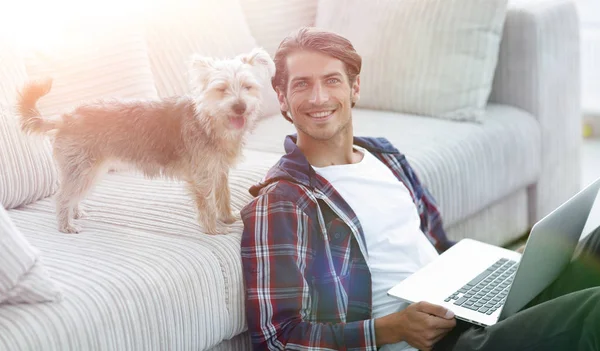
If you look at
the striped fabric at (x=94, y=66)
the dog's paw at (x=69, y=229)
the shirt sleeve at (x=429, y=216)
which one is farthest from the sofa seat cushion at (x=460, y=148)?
the dog's paw at (x=69, y=229)

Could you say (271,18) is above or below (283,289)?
above

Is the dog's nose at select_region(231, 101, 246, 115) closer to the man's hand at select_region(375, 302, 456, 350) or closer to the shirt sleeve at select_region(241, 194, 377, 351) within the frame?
the shirt sleeve at select_region(241, 194, 377, 351)

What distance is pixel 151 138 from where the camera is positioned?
1.68 meters

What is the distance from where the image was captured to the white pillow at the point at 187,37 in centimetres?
238

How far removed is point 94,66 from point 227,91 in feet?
2.06

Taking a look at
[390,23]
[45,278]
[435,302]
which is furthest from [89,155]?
[390,23]

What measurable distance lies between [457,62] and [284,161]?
1.10 meters

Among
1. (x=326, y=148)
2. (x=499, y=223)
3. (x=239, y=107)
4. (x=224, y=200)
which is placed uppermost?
(x=239, y=107)

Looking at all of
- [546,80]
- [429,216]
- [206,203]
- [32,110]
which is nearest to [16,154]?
[32,110]

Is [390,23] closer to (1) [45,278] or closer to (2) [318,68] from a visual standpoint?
(2) [318,68]

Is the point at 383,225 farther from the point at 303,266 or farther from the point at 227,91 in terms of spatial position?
the point at 227,91

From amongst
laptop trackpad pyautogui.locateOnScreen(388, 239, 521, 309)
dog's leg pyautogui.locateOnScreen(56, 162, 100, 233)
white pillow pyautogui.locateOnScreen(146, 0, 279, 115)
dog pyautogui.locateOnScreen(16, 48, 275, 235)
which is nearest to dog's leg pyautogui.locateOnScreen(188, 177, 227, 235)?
dog pyautogui.locateOnScreen(16, 48, 275, 235)

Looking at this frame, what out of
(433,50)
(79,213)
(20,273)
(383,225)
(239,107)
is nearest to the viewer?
(20,273)

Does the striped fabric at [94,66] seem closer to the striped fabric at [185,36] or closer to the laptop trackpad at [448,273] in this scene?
the striped fabric at [185,36]
